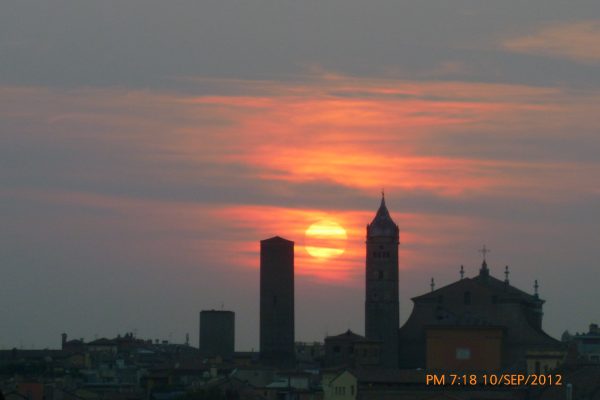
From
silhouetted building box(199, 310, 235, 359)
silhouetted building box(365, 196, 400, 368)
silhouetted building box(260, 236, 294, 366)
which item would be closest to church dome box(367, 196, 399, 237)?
silhouetted building box(365, 196, 400, 368)

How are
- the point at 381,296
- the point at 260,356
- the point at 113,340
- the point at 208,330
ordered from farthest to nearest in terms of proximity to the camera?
the point at 113,340 < the point at 208,330 < the point at 260,356 < the point at 381,296

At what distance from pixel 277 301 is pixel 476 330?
27.5 m

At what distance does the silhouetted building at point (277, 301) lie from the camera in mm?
112938

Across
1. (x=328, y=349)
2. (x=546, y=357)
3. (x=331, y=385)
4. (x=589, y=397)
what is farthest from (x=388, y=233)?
(x=589, y=397)

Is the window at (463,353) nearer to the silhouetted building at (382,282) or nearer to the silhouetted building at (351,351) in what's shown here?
the silhouetted building at (351,351)

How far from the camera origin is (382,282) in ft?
333

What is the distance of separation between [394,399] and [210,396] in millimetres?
9153

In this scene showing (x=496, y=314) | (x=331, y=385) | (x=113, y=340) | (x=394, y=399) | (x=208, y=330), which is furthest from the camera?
(x=113, y=340)

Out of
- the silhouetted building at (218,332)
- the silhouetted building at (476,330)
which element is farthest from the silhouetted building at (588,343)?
the silhouetted building at (218,332)

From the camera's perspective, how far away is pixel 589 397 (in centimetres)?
5903

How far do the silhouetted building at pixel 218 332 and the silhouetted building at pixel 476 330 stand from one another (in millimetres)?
32118

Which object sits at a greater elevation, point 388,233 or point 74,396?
point 388,233

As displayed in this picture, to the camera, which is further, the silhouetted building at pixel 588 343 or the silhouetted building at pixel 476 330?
the silhouetted building at pixel 588 343

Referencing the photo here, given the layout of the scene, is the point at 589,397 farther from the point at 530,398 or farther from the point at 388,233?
the point at 388,233
